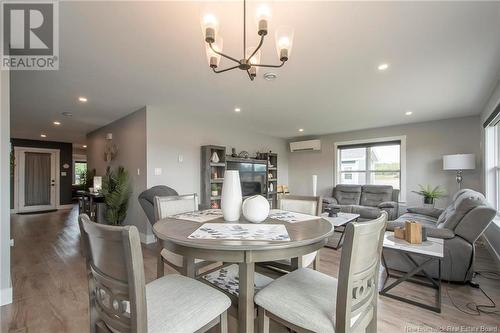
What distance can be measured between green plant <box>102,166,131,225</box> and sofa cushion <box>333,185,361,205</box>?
475cm

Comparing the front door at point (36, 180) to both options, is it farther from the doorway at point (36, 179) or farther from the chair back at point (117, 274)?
the chair back at point (117, 274)

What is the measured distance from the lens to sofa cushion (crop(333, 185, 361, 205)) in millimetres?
5531

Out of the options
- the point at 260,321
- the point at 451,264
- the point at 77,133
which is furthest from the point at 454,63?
the point at 77,133

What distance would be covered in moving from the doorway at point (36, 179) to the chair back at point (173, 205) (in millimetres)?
7915

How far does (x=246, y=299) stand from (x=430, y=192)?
5112 mm

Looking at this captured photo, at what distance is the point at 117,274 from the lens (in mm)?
910

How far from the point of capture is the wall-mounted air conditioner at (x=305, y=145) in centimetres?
641

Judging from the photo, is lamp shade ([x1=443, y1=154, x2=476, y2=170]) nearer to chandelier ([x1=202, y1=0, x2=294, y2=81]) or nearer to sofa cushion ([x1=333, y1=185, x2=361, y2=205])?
sofa cushion ([x1=333, y1=185, x2=361, y2=205])

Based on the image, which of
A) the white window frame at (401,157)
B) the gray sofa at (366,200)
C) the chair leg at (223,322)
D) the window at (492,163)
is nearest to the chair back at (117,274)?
the chair leg at (223,322)

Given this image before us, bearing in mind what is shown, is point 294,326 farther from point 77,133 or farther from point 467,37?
point 77,133

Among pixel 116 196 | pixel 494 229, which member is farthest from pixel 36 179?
pixel 494 229

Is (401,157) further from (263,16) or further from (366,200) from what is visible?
(263,16)

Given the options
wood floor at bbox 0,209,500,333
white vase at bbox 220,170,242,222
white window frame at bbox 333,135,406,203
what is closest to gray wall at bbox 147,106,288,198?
wood floor at bbox 0,209,500,333

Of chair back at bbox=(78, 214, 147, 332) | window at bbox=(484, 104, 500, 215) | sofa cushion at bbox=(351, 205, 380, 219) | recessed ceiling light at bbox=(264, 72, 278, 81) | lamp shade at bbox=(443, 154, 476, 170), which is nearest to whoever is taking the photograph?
chair back at bbox=(78, 214, 147, 332)
